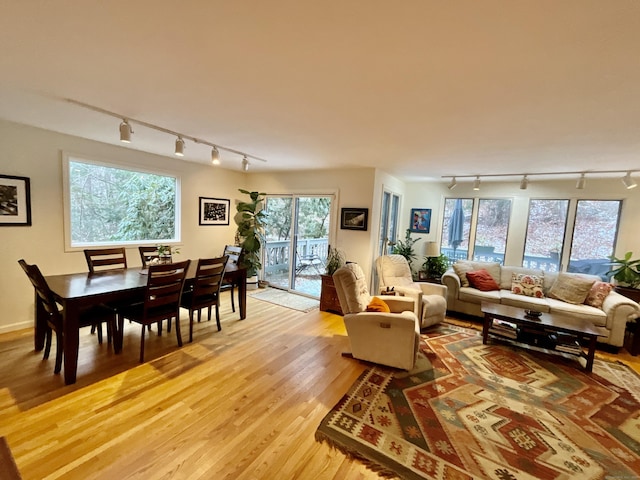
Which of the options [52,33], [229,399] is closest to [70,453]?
[229,399]

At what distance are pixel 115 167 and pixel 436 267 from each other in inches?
219

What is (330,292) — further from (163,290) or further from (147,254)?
(147,254)

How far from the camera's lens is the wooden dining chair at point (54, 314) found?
230 cm

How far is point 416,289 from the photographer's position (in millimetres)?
3887

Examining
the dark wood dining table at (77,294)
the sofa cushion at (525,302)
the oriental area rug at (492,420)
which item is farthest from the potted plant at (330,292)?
the sofa cushion at (525,302)

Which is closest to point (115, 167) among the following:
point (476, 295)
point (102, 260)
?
point (102, 260)

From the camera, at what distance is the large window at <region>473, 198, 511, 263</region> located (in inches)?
203

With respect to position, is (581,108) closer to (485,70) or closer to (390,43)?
(485,70)

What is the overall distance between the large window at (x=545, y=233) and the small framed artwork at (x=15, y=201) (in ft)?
24.3

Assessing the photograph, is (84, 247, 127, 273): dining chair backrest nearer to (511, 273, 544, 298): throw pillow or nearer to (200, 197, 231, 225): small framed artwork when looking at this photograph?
(200, 197, 231, 225): small framed artwork

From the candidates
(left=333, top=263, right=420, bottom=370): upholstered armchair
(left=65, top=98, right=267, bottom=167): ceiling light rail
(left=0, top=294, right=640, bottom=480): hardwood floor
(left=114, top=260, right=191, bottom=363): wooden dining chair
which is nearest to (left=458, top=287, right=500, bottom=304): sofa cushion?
(left=0, top=294, right=640, bottom=480): hardwood floor

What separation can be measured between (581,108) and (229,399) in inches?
134

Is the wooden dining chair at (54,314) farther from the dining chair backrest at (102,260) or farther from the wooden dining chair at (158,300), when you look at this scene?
the dining chair backrest at (102,260)

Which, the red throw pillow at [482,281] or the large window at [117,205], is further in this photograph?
the red throw pillow at [482,281]
